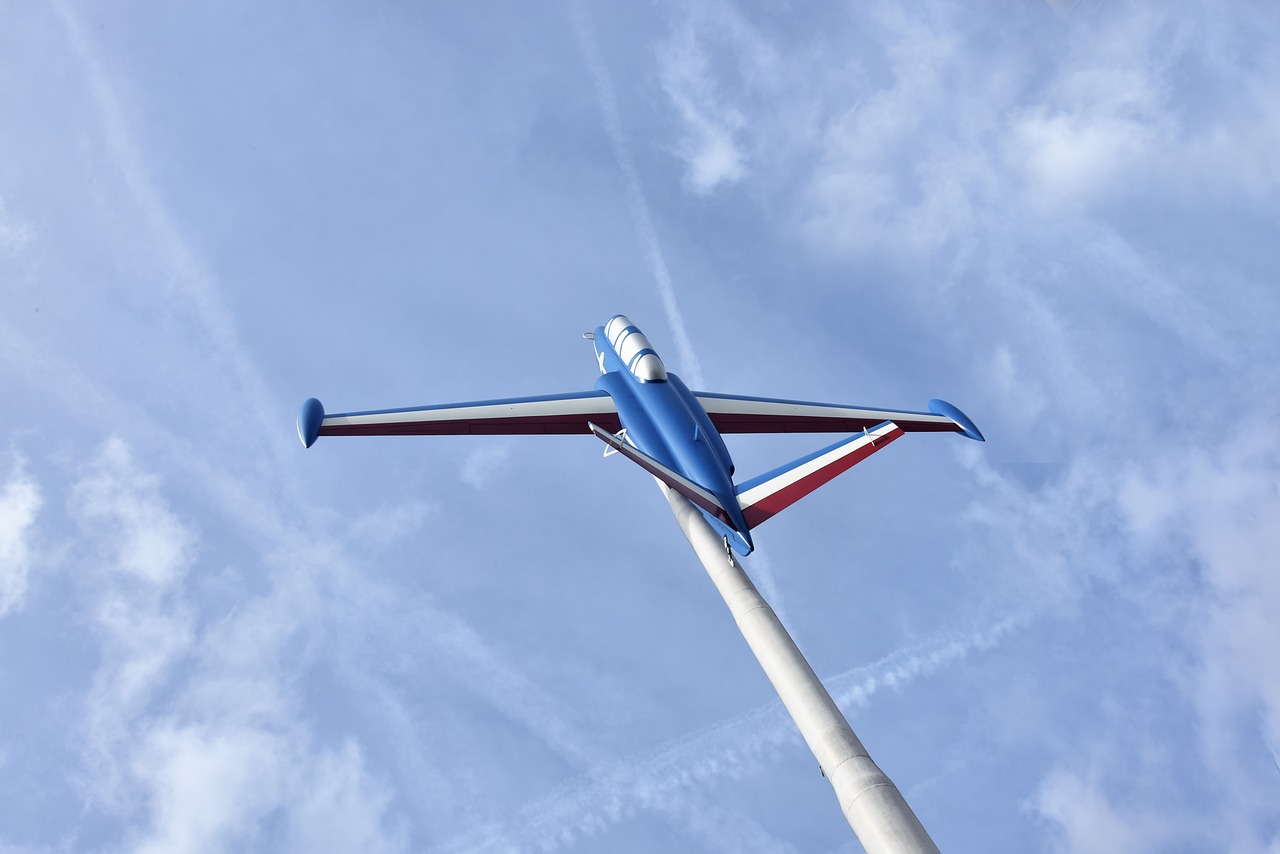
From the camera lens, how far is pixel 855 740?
32.0m

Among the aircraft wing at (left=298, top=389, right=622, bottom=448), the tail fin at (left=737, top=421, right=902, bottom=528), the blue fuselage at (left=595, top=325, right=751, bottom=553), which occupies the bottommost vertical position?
the tail fin at (left=737, top=421, right=902, bottom=528)

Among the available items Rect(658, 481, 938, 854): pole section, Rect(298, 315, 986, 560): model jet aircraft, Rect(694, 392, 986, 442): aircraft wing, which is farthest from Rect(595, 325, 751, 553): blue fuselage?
Rect(694, 392, 986, 442): aircraft wing

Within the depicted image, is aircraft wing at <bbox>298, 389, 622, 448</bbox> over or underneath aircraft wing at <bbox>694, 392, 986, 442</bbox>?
over

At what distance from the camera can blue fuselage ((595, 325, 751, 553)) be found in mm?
44591

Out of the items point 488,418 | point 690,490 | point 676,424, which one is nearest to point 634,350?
point 676,424

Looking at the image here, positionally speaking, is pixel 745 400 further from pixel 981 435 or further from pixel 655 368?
pixel 981 435

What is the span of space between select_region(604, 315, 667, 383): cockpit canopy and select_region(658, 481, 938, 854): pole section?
13881 mm

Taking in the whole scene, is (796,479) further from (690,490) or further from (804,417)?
(804,417)

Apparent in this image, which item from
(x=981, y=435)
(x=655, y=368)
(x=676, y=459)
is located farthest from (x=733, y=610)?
(x=981, y=435)

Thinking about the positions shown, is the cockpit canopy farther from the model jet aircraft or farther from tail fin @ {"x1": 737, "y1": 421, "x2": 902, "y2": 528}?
tail fin @ {"x1": 737, "y1": 421, "x2": 902, "y2": 528}

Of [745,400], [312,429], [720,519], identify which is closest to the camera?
[720,519]

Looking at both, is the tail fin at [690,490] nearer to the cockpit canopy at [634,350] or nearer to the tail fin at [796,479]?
the tail fin at [796,479]

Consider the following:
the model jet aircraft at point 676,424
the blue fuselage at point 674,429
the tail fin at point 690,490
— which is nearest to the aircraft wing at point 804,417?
the model jet aircraft at point 676,424

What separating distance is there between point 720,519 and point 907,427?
64.9 feet
